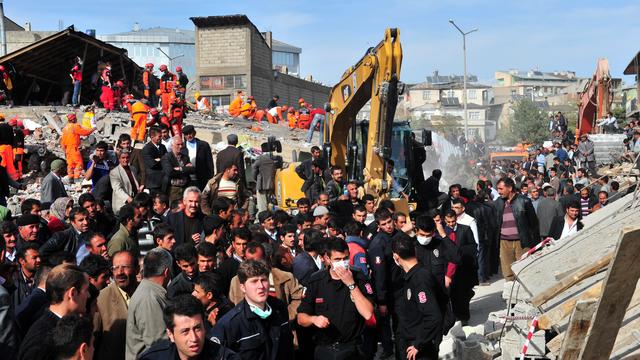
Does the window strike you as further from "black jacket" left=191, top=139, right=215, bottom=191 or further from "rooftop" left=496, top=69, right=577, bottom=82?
"rooftop" left=496, top=69, right=577, bottom=82

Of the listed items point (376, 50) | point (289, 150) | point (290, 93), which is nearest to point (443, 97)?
point (290, 93)

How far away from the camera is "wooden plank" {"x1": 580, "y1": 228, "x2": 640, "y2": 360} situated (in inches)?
131

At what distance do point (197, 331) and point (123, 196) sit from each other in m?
6.91

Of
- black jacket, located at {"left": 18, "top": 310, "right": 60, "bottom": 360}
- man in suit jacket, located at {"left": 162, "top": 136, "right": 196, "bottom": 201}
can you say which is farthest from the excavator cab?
black jacket, located at {"left": 18, "top": 310, "right": 60, "bottom": 360}

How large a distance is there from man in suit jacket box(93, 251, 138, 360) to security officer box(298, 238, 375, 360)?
Result: 1401mm

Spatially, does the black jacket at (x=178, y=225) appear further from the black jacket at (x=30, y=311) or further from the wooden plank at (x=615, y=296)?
the wooden plank at (x=615, y=296)

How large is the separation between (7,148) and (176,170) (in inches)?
298

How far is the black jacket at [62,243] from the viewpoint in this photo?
813 centimetres

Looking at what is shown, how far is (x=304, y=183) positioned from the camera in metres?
15.3

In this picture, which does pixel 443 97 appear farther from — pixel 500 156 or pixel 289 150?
pixel 289 150

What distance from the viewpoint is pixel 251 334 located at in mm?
5664

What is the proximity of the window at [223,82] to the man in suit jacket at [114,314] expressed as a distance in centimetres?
3731

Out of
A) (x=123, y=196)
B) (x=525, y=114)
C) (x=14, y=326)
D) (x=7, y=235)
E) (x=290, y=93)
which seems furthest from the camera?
(x=525, y=114)

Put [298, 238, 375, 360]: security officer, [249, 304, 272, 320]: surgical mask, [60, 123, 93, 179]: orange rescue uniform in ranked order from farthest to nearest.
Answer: [60, 123, 93, 179]: orange rescue uniform < [298, 238, 375, 360]: security officer < [249, 304, 272, 320]: surgical mask
